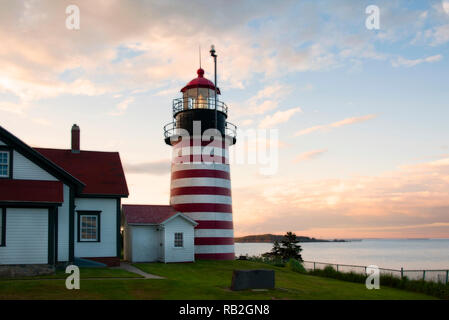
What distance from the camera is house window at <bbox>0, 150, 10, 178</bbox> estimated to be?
23.2 metres

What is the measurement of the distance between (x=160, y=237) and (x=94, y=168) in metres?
6.14

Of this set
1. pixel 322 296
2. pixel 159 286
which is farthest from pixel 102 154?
pixel 322 296

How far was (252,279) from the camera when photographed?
59.6 feet

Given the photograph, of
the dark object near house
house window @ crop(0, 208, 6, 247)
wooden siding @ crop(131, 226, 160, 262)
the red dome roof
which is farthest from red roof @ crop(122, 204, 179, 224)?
the dark object near house

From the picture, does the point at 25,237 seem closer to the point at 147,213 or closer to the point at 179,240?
the point at 147,213

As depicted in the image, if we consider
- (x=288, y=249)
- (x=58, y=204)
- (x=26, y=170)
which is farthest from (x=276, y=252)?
(x=26, y=170)

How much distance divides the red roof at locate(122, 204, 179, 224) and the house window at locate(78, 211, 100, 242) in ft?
12.6

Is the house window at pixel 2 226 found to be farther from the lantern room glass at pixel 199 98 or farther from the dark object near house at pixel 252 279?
the lantern room glass at pixel 199 98

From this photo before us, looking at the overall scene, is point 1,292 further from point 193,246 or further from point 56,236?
point 193,246

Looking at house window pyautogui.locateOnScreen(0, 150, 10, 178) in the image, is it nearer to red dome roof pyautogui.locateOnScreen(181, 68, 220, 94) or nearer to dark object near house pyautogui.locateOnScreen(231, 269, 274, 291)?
dark object near house pyautogui.locateOnScreen(231, 269, 274, 291)

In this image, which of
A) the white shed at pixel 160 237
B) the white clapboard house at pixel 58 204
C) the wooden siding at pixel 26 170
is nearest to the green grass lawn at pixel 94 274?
the white clapboard house at pixel 58 204

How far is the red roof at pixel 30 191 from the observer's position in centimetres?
2206

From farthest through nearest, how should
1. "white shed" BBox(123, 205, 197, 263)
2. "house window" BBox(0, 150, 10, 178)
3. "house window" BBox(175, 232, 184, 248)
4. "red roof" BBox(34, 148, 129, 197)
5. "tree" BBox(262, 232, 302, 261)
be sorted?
1. "tree" BBox(262, 232, 302, 261)
2. "house window" BBox(175, 232, 184, 248)
3. "white shed" BBox(123, 205, 197, 263)
4. "red roof" BBox(34, 148, 129, 197)
5. "house window" BBox(0, 150, 10, 178)

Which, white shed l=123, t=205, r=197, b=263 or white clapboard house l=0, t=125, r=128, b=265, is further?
white shed l=123, t=205, r=197, b=263
